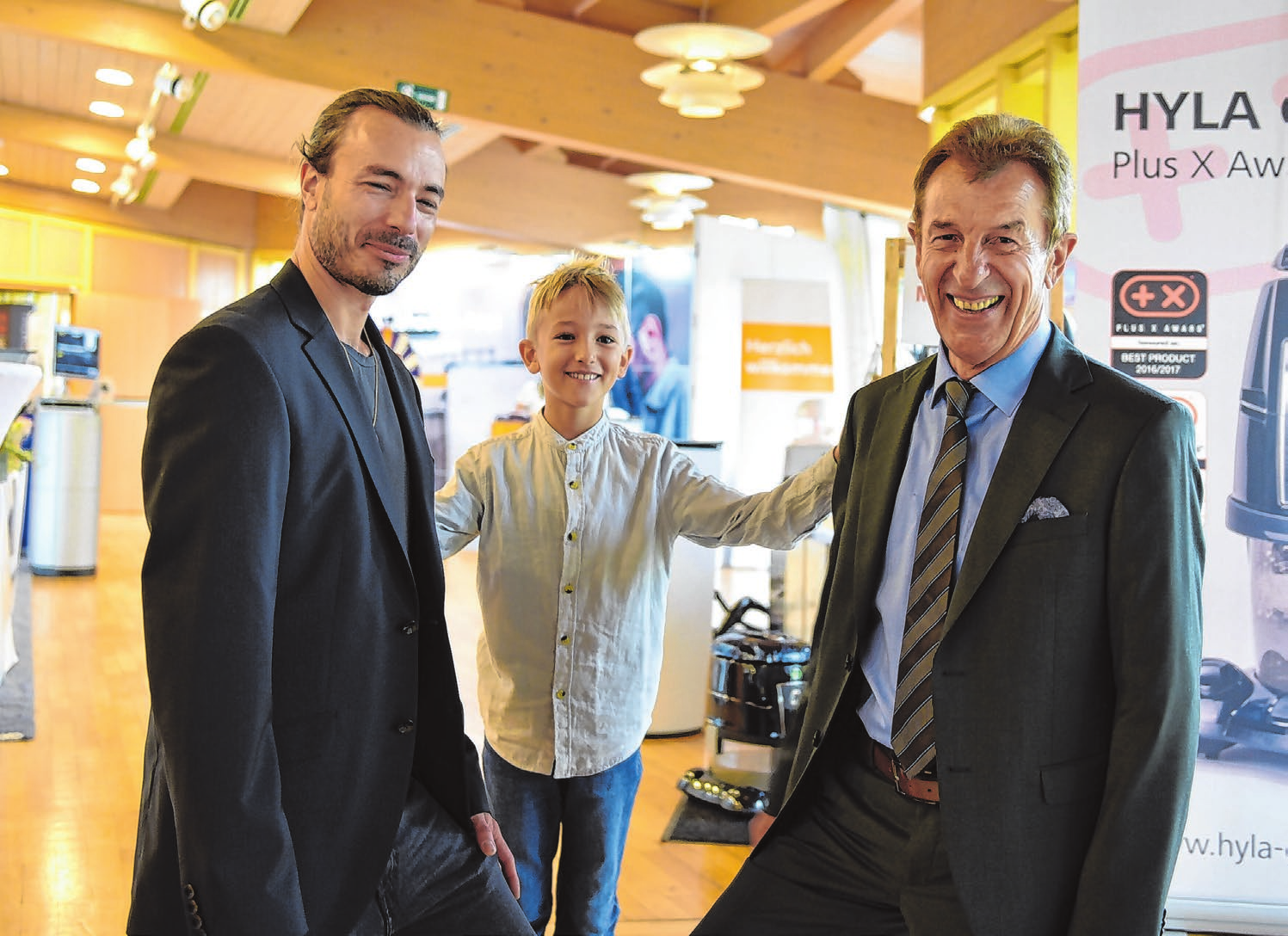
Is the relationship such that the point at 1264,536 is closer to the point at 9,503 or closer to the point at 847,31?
the point at 847,31

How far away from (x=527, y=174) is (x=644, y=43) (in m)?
7.89

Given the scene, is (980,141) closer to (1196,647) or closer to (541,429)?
(1196,647)

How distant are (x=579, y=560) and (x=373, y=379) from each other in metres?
0.76

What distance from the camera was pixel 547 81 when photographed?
8047 millimetres

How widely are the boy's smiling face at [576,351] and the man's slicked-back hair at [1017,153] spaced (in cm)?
89

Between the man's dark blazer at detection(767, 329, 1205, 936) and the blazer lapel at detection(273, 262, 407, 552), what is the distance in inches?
32.5

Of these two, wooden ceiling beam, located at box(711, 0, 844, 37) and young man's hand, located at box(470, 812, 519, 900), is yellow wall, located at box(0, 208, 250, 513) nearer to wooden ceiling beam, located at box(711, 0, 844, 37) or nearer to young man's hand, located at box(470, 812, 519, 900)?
wooden ceiling beam, located at box(711, 0, 844, 37)

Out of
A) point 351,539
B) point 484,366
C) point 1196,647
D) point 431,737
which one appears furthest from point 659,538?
point 484,366

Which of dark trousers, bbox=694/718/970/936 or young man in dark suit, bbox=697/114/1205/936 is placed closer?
young man in dark suit, bbox=697/114/1205/936

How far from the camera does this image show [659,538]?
2574 millimetres

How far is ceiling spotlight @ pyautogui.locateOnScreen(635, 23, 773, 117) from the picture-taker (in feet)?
19.5

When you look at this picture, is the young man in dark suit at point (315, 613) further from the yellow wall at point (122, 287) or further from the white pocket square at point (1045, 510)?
the yellow wall at point (122, 287)

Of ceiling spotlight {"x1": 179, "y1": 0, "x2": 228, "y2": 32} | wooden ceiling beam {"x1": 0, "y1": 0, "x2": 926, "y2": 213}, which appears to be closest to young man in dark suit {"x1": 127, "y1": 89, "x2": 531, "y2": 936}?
ceiling spotlight {"x1": 179, "y1": 0, "x2": 228, "y2": 32}

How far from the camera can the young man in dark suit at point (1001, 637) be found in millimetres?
1533
